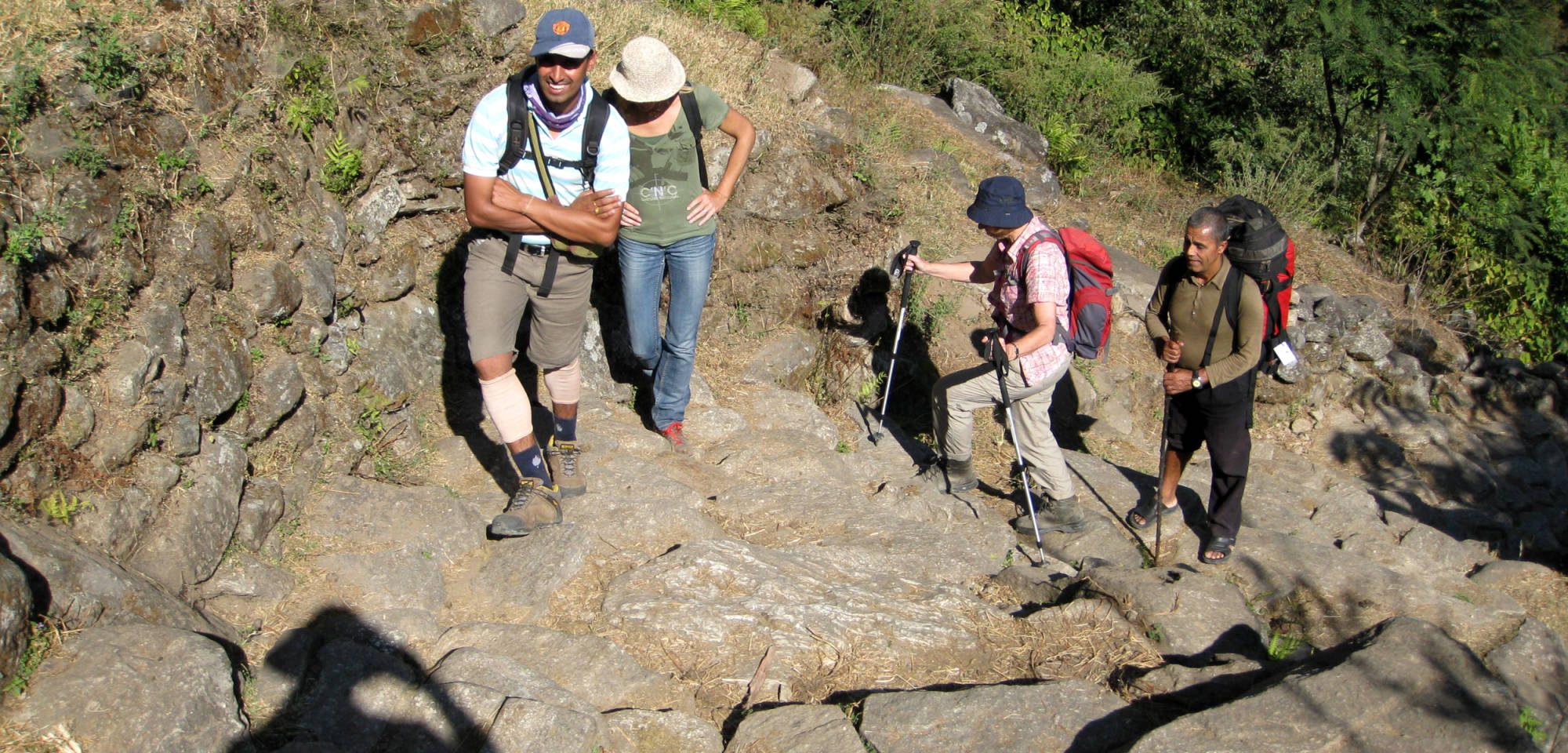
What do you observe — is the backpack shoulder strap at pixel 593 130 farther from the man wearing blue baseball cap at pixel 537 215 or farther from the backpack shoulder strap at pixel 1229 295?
the backpack shoulder strap at pixel 1229 295

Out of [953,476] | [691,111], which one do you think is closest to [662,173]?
[691,111]

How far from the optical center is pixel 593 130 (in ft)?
14.2

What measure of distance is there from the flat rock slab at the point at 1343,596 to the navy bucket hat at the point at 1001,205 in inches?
95.1

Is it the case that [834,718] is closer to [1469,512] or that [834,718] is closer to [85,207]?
[85,207]

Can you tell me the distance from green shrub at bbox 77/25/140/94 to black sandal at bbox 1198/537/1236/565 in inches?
233

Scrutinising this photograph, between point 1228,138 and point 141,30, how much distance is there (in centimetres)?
1197

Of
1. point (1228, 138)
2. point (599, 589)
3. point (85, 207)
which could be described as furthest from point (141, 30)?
point (1228, 138)

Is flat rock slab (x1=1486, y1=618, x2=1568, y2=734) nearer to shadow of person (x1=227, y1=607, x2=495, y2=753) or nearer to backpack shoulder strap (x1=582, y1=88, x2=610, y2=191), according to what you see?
shadow of person (x1=227, y1=607, x2=495, y2=753)

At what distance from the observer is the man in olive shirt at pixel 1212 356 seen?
511cm

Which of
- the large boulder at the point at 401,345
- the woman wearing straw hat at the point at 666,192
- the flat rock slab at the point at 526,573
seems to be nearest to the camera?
the flat rock slab at the point at 526,573

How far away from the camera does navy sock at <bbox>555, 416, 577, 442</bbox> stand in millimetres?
4969

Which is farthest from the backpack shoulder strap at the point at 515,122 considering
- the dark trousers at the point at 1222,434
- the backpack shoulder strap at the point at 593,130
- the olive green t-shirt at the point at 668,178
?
the dark trousers at the point at 1222,434

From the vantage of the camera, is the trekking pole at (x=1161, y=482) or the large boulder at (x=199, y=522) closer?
the large boulder at (x=199, y=522)

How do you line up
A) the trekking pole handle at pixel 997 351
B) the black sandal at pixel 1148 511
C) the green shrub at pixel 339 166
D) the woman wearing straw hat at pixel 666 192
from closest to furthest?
the woman wearing straw hat at pixel 666 192, the trekking pole handle at pixel 997 351, the green shrub at pixel 339 166, the black sandal at pixel 1148 511
